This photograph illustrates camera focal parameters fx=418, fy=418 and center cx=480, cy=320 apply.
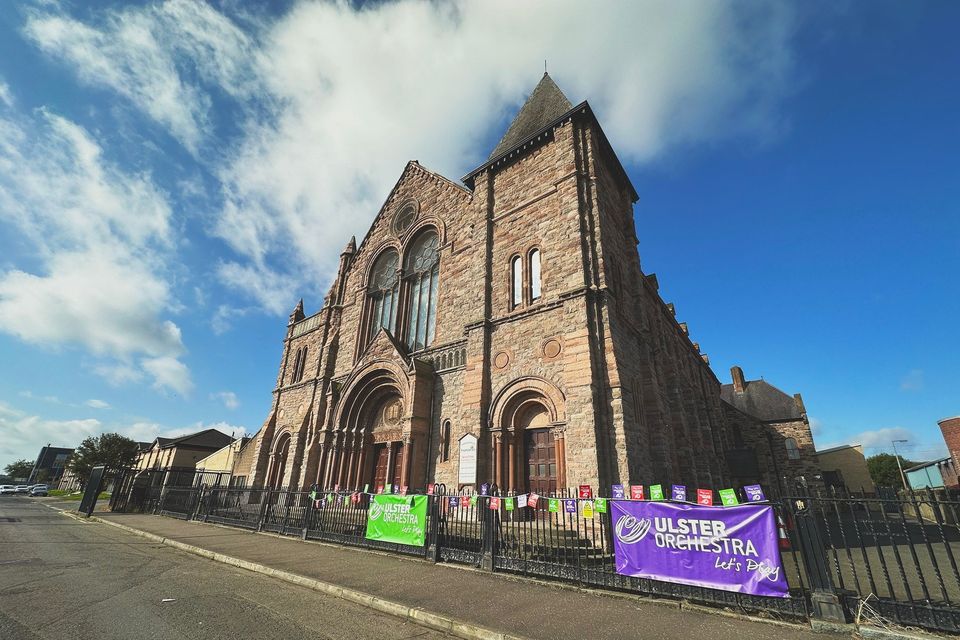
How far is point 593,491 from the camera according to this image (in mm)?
10039

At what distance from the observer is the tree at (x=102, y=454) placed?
43.1 meters

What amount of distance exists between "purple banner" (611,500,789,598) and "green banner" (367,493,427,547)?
4.30 meters

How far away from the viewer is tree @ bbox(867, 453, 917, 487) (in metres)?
62.2

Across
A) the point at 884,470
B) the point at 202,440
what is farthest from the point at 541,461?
the point at 884,470

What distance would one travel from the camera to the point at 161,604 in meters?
5.77

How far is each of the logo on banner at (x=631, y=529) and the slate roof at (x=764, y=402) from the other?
29566mm

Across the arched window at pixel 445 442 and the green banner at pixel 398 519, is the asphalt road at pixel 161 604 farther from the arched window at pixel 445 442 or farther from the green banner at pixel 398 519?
the arched window at pixel 445 442

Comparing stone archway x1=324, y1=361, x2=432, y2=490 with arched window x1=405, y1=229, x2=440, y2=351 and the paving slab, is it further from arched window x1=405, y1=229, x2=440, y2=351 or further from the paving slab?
the paving slab

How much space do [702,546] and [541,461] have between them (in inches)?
250

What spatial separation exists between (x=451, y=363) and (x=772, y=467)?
2521 centimetres

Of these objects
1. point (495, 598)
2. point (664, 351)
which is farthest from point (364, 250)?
point (495, 598)

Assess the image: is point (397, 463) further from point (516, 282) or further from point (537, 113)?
point (537, 113)

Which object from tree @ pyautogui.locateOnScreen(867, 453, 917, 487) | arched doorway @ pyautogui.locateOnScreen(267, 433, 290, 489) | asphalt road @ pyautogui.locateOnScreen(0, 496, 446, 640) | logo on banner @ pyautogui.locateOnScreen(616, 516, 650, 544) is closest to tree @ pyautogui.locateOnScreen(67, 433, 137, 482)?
arched doorway @ pyautogui.locateOnScreen(267, 433, 290, 489)

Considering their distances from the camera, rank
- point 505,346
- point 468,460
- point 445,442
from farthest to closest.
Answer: point 445,442, point 505,346, point 468,460
